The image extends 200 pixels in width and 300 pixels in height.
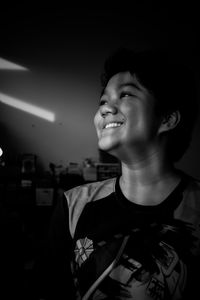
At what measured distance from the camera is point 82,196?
78 cm

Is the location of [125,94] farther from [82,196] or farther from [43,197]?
[43,197]

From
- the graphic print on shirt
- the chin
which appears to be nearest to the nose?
the chin

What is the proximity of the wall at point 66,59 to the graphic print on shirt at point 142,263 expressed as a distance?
1.89m

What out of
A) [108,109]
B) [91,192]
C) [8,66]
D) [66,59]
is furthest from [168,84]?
[8,66]

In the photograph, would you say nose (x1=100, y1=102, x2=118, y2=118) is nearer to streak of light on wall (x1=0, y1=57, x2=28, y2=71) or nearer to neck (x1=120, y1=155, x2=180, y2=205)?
neck (x1=120, y1=155, x2=180, y2=205)

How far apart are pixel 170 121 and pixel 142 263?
487 mm

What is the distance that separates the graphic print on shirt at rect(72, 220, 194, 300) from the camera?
1.89 ft

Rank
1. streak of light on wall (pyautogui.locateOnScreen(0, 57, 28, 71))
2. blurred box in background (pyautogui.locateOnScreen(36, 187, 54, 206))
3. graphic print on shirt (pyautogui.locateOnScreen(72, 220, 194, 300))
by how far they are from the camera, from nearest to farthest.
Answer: graphic print on shirt (pyautogui.locateOnScreen(72, 220, 194, 300)) → blurred box in background (pyautogui.locateOnScreen(36, 187, 54, 206)) → streak of light on wall (pyautogui.locateOnScreen(0, 57, 28, 71))

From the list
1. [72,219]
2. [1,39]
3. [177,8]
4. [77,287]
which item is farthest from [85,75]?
[77,287]

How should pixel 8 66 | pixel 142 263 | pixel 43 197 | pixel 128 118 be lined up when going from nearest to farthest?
pixel 142 263 < pixel 128 118 < pixel 43 197 < pixel 8 66

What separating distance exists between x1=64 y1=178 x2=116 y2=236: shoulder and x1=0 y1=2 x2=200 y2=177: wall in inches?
67.0

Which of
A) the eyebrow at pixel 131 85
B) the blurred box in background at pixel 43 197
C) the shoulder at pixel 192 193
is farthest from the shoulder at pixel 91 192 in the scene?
the blurred box in background at pixel 43 197

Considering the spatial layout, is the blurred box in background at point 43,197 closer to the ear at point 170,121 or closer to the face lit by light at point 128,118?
the face lit by light at point 128,118

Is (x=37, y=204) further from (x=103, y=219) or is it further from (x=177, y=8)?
(x=177, y=8)
